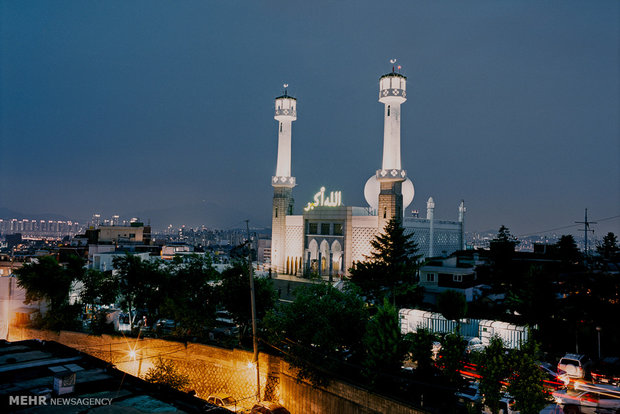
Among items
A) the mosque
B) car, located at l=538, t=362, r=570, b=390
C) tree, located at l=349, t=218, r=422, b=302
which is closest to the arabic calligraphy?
the mosque

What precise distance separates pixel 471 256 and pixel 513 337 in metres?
24.5

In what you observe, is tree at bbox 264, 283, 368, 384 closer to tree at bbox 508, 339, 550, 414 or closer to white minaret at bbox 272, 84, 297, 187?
tree at bbox 508, 339, 550, 414

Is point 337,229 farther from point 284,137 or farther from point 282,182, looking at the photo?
A: point 284,137

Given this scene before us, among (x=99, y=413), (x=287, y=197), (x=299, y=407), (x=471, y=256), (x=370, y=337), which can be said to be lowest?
(x=299, y=407)

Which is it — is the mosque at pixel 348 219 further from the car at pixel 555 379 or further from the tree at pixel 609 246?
the car at pixel 555 379

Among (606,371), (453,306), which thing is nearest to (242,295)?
(453,306)

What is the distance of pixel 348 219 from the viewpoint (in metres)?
50.5

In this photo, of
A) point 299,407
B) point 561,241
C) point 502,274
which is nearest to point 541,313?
point 502,274

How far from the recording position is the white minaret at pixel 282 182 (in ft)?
184

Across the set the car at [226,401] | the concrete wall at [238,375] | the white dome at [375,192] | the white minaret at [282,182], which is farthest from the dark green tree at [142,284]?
the white dome at [375,192]

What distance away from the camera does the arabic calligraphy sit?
5237 centimetres

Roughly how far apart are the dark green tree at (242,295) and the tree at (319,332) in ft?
15.4

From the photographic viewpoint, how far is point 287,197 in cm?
5641

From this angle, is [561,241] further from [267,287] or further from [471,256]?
[267,287]
